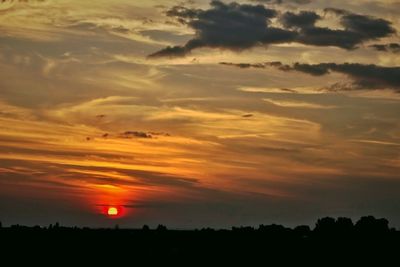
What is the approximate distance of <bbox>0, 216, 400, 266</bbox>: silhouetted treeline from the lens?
82500 millimetres

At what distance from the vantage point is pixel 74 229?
117 meters

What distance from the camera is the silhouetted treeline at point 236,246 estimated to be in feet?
271

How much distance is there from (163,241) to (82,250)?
15079 mm

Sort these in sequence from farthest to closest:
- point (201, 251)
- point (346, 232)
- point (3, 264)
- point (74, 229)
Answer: point (74, 229) → point (346, 232) → point (201, 251) → point (3, 264)

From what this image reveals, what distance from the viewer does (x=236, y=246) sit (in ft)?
298

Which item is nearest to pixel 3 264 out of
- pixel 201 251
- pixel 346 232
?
pixel 201 251

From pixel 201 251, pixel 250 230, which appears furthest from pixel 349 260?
pixel 250 230

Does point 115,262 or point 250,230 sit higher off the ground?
point 250,230

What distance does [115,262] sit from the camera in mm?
80062

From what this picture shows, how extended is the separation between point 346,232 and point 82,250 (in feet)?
104

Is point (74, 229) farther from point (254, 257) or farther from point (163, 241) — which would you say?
point (254, 257)

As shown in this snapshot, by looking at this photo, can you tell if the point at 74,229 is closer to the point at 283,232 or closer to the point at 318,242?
the point at 283,232

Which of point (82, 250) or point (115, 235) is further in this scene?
point (115, 235)

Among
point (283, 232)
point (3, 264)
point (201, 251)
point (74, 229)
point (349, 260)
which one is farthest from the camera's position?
point (74, 229)
